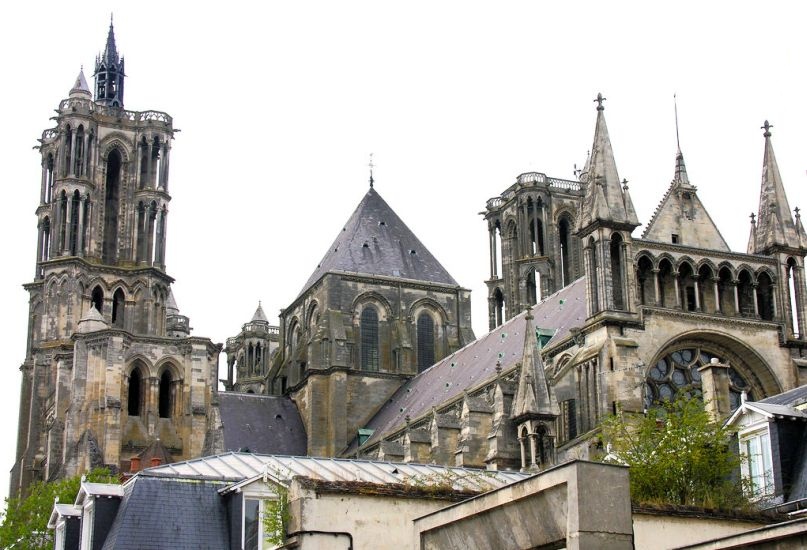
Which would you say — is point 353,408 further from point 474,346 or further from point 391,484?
point 391,484

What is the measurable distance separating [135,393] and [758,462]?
146ft

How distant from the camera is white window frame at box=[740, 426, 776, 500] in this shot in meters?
28.3

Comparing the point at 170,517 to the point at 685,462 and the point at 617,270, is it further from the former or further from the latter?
the point at 617,270

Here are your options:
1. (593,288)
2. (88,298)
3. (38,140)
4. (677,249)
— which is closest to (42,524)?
(593,288)

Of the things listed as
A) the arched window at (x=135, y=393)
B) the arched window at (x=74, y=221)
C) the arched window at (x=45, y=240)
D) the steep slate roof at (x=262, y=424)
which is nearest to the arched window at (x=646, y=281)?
the steep slate roof at (x=262, y=424)

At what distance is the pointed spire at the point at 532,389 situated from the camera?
47.8 meters

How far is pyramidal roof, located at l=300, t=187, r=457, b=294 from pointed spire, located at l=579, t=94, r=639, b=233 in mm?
27503

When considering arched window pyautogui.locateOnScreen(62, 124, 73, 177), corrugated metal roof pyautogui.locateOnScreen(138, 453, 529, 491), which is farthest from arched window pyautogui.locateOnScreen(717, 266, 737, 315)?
arched window pyautogui.locateOnScreen(62, 124, 73, 177)

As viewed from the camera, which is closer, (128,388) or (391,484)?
(391,484)

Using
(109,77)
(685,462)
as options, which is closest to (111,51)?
(109,77)

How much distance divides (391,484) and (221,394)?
53.0 meters

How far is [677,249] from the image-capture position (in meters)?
47.2

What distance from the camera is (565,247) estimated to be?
76.8m

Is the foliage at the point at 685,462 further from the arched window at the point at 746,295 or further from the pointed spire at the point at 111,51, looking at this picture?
the pointed spire at the point at 111,51
